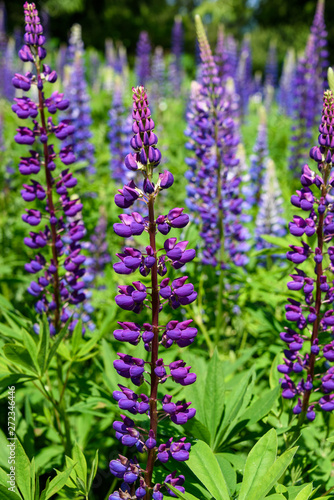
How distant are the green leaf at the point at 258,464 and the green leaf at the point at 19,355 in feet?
2.70

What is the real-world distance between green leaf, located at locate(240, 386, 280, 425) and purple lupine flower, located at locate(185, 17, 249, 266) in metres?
1.41

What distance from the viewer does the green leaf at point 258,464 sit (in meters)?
1.42

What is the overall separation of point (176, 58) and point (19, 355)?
38.2ft

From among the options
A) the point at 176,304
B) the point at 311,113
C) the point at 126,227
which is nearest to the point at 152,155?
the point at 126,227

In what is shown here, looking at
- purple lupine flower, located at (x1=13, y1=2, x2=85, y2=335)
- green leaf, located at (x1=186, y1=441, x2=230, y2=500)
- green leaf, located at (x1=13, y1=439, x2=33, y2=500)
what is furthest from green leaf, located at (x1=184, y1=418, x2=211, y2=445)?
purple lupine flower, located at (x1=13, y1=2, x2=85, y2=335)

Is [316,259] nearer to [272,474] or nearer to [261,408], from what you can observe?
[261,408]

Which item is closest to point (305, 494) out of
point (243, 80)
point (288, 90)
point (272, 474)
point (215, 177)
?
point (272, 474)

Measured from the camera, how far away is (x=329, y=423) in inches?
93.0

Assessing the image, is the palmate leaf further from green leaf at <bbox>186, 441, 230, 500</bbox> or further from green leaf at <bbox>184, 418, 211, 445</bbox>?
green leaf at <bbox>184, 418, 211, 445</bbox>

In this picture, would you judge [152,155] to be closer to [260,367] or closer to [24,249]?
[260,367]

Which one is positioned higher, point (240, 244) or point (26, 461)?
point (240, 244)

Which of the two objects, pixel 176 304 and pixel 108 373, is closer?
pixel 176 304

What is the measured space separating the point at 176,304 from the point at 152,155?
1.41 ft

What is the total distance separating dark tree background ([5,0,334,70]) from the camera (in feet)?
81.3
